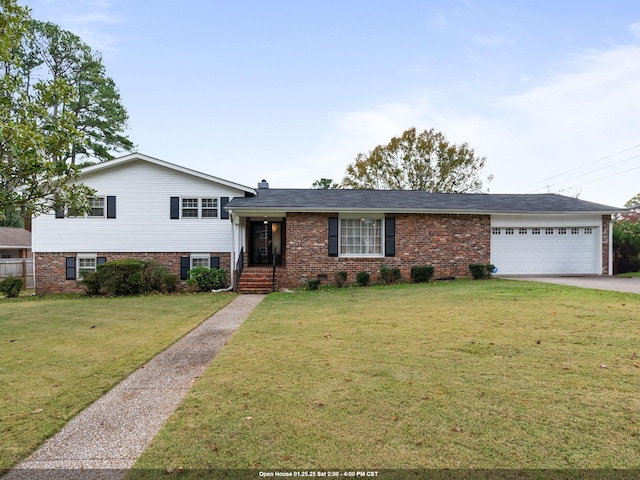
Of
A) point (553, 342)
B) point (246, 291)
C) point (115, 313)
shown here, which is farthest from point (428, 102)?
point (115, 313)

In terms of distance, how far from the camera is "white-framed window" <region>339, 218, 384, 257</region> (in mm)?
15102

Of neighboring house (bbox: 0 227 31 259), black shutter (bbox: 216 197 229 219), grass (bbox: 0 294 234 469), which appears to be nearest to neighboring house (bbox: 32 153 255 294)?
black shutter (bbox: 216 197 229 219)

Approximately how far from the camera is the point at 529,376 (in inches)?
160

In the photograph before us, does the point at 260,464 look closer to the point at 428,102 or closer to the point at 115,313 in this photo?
the point at 115,313

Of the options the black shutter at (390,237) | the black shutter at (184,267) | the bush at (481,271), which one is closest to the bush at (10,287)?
the black shutter at (184,267)

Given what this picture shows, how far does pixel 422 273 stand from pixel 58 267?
15.7 m

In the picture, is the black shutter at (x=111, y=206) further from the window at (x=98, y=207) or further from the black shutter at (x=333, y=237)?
the black shutter at (x=333, y=237)

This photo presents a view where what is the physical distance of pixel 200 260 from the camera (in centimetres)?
1534

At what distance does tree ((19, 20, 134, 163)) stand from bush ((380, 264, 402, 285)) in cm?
1997

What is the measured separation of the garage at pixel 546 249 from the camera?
15570 mm

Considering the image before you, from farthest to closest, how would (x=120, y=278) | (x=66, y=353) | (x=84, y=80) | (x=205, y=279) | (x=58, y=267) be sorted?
(x=84, y=80), (x=58, y=267), (x=205, y=279), (x=120, y=278), (x=66, y=353)

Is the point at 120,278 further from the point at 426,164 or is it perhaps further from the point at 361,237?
the point at 426,164

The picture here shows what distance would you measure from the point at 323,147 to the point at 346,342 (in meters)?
22.0

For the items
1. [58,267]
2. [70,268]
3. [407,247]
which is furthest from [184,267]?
[407,247]
